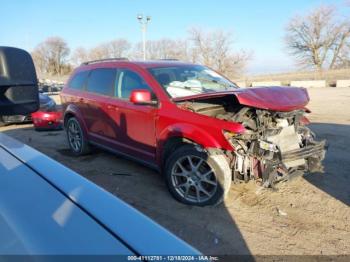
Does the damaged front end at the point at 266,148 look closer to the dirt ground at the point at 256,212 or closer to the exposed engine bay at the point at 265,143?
the exposed engine bay at the point at 265,143

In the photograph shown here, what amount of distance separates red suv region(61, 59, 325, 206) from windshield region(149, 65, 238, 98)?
0.05ft

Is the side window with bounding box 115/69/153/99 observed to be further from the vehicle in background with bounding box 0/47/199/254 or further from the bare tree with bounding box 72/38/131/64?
the bare tree with bounding box 72/38/131/64

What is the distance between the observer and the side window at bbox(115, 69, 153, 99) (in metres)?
4.86

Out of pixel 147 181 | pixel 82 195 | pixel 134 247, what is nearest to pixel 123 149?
pixel 147 181

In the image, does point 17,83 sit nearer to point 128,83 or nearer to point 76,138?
point 128,83

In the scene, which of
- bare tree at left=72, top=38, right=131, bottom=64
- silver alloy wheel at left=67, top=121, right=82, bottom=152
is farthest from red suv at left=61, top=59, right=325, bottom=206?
bare tree at left=72, top=38, right=131, bottom=64

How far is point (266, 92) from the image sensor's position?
4.07 meters

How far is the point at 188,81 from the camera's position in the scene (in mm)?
4984

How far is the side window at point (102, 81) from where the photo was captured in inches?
216

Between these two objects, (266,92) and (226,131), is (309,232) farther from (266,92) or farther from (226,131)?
(266,92)

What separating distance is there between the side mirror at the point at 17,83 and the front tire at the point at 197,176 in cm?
225

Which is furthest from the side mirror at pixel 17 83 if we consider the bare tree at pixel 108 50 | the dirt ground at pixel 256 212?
the bare tree at pixel 108 50

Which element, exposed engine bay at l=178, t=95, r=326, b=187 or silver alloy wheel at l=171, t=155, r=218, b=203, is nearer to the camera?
exposed engine bay at l=178, t=95, r=326, b=187

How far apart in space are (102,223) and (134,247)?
219mm
